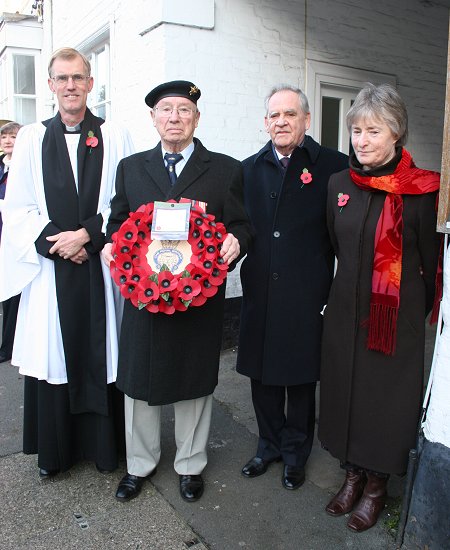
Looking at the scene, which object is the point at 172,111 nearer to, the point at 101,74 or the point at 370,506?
the point at 370,506

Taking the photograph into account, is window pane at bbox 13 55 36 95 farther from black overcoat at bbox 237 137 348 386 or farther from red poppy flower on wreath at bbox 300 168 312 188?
red poppy flower on wreath at bbox 300 168 312 188

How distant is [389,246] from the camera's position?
2.53 m

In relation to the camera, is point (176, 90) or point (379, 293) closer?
point (379, 293)

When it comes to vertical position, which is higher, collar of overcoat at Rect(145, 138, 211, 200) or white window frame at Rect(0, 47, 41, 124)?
white window frame at Rect(0, 47, 41, 124)

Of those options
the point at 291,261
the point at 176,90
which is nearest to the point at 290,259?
the point at 291,261

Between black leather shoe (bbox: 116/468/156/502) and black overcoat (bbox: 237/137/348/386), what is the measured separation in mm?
894

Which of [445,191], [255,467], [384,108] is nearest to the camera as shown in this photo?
[445,191]

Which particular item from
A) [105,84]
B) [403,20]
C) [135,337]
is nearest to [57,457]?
[135,337]

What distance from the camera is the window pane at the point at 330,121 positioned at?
6453mm

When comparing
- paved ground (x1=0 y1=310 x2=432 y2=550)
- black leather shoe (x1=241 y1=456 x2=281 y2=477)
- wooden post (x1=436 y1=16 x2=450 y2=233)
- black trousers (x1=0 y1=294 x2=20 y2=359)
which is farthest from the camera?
black trousers (x1=0 y1=294 x2=20 y2=359)

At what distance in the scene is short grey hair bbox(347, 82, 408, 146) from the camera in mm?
2521

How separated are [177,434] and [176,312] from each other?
742 mm

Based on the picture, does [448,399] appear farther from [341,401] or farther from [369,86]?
[369,86]

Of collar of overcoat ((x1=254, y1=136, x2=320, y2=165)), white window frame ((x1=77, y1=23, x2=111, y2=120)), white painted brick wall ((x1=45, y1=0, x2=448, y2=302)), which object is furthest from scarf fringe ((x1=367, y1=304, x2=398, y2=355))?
white window frame ((x1=77, y1=23, x2=111, y2=120))
